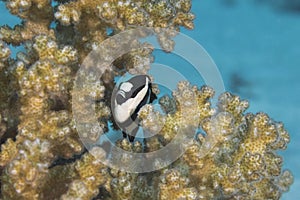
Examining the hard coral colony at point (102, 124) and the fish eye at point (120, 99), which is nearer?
the hard coral colony at point (102, 124)

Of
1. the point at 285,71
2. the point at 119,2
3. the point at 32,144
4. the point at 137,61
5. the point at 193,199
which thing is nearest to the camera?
the point at 32,144

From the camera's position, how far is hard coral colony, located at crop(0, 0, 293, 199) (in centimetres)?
239

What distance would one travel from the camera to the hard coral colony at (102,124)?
239 centimetres

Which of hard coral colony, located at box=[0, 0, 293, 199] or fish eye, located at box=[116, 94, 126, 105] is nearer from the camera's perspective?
hard coral colony, located at box=[0, 0, 293, 199]

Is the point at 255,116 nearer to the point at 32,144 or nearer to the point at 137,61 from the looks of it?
the point at 137,61

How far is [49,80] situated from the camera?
94.2 inches

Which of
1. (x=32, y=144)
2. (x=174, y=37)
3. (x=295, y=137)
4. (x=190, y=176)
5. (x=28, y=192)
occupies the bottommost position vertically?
(x=28, y=192)

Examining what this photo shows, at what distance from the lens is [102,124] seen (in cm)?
288

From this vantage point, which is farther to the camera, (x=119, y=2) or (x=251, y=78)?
(x=251, y=78)

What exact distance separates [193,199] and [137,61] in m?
0.98

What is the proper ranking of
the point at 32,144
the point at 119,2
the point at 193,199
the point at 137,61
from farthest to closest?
1. the point at 137,61
2. the point at 119,2
3. the point at 193,199
4. the point at 32,144

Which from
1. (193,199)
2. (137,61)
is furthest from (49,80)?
(193,199)

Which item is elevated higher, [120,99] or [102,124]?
[120,99]

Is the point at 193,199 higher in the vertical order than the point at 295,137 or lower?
lower
